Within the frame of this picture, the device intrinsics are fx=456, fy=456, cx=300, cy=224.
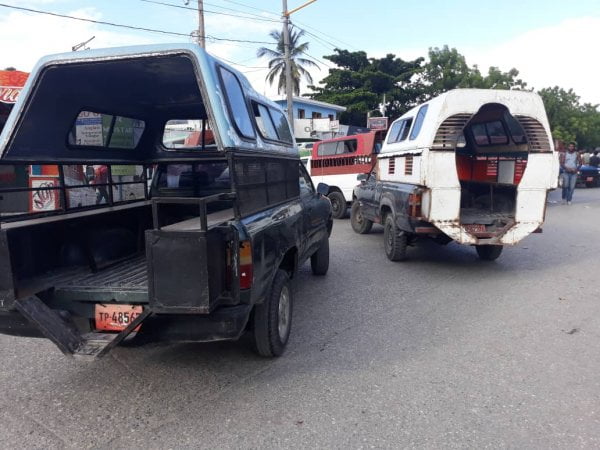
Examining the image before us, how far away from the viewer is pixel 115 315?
3.12 meters

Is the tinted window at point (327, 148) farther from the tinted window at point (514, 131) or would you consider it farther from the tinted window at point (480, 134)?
the tinted window at point (514, 131)

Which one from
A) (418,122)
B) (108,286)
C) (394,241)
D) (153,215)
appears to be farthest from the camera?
(394,241)

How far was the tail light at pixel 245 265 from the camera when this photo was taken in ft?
9.88

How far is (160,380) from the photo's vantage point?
11.3 feet

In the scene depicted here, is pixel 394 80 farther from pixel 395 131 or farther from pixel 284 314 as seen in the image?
pixel 284 314

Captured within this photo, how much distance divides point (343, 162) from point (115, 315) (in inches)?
372

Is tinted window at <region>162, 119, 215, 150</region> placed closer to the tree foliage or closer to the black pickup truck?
the black pickup truck

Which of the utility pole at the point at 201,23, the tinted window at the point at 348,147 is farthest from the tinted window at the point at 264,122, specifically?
the utility pole at the point at 201,23

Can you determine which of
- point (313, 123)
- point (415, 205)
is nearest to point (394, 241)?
point (415, 205)

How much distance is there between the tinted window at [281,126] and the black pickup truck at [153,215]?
0.8 inches

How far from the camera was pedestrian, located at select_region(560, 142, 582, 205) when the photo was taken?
14555mm

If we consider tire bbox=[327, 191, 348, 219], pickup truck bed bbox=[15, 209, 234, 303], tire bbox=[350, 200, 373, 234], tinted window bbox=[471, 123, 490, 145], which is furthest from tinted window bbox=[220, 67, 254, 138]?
tire bbox=[327, 191, 348, 219]

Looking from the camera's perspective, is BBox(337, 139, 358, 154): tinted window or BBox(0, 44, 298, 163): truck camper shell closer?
BBox(0, 44, 298, 163): truck camper shell

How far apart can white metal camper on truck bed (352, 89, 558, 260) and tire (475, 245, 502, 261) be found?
1cm
